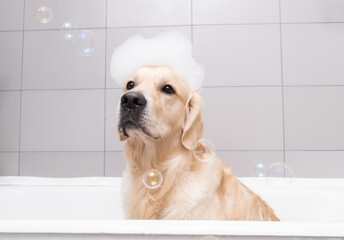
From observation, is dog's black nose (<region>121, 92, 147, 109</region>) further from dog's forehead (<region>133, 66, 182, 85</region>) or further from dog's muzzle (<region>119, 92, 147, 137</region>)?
dog's forehead (<region>133, 66, 182, 85</region>)

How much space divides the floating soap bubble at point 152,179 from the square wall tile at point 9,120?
1.58m

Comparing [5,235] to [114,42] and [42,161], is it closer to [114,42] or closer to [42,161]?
[42,161]

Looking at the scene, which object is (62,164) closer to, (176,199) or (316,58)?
(176,199)

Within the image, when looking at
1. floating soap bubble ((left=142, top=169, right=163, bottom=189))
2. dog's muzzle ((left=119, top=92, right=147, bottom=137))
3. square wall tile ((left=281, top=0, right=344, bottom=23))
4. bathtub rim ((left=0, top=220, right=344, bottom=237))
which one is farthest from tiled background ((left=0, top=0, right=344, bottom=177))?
bathtub rim ((left=0, top=220, right=344, bottom=237))

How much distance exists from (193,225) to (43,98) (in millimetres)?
1894

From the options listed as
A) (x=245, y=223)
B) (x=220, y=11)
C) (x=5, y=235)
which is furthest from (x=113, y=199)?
(x=220, y=11)

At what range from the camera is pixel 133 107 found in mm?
1149

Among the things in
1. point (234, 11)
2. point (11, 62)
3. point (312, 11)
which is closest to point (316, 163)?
point (312, 11)

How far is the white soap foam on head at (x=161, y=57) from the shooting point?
143cm

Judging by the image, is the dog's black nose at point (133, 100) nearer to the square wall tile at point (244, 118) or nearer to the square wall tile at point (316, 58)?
the square wall tile at point (244, 118)

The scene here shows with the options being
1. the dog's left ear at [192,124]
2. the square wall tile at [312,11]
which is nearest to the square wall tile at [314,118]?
the square wall tile at [312,11]

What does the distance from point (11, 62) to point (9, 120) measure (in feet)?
1.49

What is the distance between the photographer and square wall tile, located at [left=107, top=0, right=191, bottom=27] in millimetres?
2312

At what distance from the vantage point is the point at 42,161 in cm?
238
